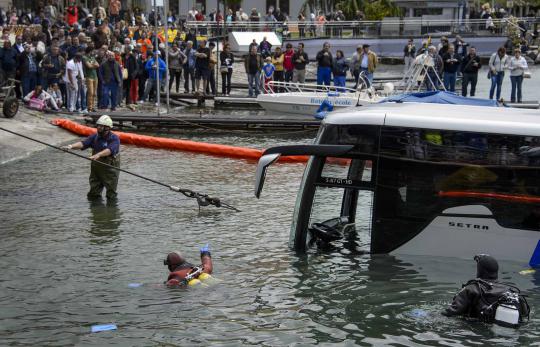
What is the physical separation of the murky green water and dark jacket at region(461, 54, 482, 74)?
16.6 m

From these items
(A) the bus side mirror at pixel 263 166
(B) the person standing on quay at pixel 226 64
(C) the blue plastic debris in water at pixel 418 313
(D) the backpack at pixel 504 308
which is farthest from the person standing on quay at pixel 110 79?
(D) the backpack at pixel 504 308

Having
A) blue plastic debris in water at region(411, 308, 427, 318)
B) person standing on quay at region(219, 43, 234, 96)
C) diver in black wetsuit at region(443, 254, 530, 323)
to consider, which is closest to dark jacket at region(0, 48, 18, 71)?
person standing on quay at region(219, 43, 234, 96)

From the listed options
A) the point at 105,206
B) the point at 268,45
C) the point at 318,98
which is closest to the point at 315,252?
the point at 105,206

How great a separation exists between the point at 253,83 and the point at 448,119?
2269 centimetres

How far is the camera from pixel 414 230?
12.8 meters

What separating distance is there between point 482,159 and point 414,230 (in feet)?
4.46

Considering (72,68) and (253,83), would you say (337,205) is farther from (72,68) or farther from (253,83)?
(253,83)

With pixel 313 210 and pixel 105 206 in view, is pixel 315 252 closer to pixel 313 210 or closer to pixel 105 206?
pixel 313 210

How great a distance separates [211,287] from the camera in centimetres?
1262

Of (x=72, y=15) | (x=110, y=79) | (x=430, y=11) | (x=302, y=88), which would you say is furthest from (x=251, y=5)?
(x=110, y=79)

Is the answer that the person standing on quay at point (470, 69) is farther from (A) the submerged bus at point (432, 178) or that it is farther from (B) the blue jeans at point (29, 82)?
(A) the submerged bus at point (432, 178)

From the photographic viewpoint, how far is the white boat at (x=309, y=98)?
1176 inches

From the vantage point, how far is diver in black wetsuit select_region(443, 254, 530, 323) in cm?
1028

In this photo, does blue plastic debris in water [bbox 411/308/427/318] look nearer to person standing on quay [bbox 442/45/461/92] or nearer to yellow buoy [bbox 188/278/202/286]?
yellow buoy [bbox 188/278/202/286]
